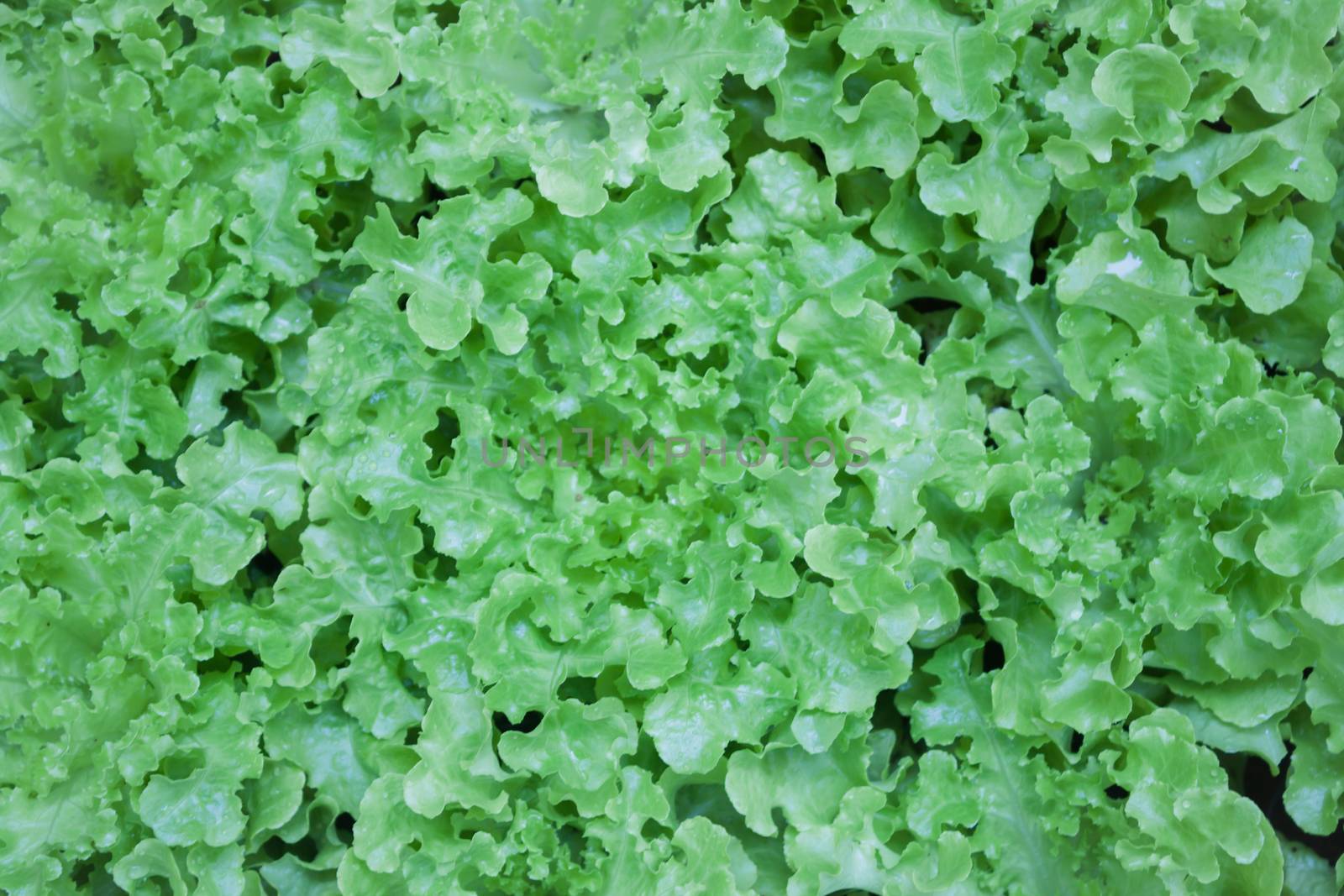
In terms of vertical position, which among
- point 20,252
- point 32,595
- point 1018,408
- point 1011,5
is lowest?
point 32,595

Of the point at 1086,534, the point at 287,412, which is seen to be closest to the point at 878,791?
the point at 1086,534

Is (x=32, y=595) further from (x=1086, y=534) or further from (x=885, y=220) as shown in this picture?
(x=1086, y=534)

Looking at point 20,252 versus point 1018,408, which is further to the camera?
point 1018,408

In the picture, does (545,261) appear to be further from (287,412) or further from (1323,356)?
(1323,356)

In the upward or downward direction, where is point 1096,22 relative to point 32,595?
upward

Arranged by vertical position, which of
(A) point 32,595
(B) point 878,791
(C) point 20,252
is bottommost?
(B) point 878,791

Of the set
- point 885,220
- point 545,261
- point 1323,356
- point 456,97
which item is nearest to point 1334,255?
point 1323,356
